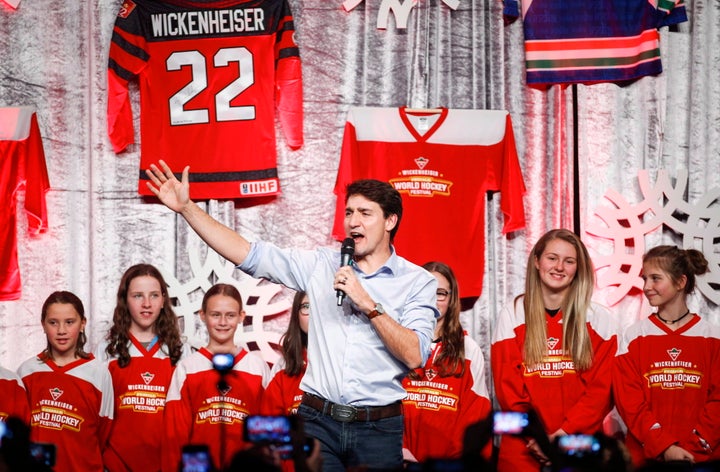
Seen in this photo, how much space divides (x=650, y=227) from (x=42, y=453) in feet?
13.3

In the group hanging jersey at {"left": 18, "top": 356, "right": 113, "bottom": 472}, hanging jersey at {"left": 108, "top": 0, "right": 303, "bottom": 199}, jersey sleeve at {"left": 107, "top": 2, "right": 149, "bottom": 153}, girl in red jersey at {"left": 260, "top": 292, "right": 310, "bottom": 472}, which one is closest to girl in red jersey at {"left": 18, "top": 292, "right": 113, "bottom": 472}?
hanging jersey at {"left": 18, "top": 356, "right": 113, "bottom": 472}

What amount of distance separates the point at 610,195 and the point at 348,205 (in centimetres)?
263

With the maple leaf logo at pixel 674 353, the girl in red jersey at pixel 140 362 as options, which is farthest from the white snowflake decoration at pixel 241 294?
the maple leaf logo at pixel 674 353

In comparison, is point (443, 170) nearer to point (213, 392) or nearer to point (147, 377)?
point (213, 392)

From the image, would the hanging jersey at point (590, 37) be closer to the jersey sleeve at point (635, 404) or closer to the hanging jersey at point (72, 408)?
the jersey sleeve at point (635, 404)

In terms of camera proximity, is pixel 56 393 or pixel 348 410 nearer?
pixel 348 410

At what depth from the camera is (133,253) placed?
5406mm

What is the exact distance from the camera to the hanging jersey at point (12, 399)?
4336mm

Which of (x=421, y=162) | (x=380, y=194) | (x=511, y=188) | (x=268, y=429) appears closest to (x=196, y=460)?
(x=268, y=429)

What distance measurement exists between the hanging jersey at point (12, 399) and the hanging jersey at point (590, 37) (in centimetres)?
333

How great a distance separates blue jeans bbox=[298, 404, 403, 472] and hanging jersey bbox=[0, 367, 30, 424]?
6.59 feet

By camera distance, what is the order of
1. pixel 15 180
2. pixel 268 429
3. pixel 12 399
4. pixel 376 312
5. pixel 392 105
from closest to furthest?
pixel 268 429, pixel 376 312, pixel 12 399, pixel 15 180, pixel 392 105

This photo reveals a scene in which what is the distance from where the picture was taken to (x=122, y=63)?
5.23 m

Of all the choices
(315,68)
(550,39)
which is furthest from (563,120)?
(315,68)
